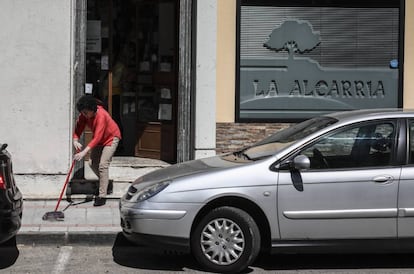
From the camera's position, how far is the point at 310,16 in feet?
33.4

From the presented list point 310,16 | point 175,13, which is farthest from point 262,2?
point 175,13

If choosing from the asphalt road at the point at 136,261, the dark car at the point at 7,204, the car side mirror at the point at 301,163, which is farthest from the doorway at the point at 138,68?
the car side mirror at the point at 301,163

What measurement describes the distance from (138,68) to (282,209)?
554 cm

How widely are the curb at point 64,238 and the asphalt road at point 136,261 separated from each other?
1.6 inches

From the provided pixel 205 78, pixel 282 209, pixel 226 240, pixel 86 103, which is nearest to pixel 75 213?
pixel 86 103

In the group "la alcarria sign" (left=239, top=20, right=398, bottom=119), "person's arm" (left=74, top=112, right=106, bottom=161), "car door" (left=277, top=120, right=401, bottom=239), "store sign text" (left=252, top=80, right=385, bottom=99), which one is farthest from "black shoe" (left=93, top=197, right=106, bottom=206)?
"car door" (left=277, top=120, right=401, bottom=239)

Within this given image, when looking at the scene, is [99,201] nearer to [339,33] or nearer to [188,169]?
[188,169]

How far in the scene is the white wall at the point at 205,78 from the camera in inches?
384

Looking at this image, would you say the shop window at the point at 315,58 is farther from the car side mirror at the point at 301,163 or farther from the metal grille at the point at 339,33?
the car side mirror at the point at 301,163

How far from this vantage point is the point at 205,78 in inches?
386

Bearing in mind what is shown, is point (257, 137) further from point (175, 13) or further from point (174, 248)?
point (174, 248)

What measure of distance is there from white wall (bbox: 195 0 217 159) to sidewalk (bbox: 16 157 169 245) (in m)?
0.98

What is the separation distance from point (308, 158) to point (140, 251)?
7.50ft

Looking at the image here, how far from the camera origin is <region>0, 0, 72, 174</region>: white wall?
9.23m
